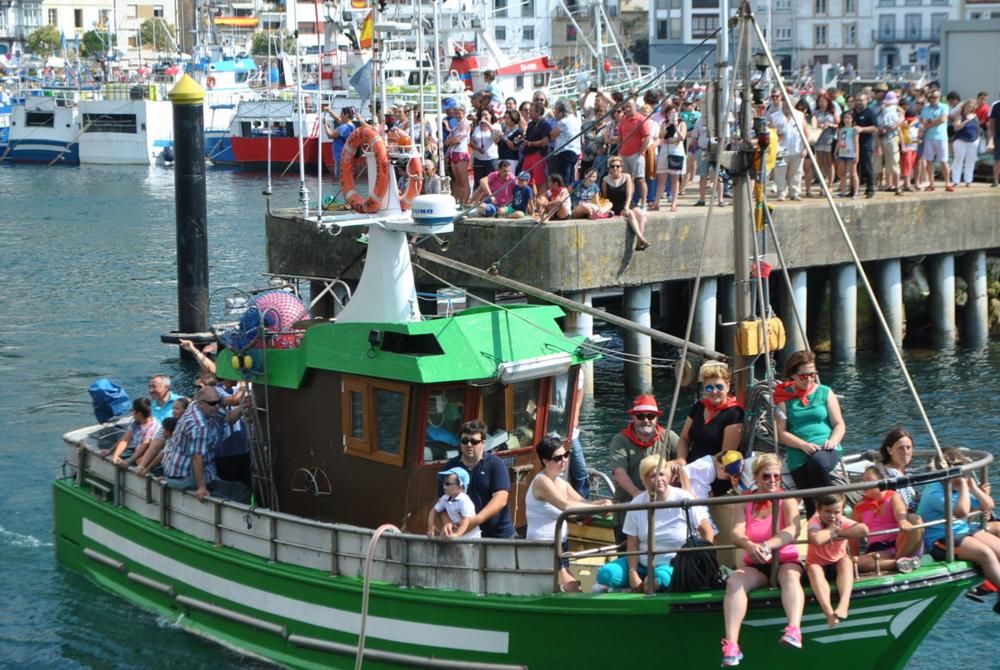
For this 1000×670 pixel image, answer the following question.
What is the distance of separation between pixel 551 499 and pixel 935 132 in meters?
17.2

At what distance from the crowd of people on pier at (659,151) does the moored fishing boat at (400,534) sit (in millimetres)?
8351

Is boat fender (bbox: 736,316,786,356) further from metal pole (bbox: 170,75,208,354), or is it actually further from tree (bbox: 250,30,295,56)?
tree (bbox: 250,30,295,56)

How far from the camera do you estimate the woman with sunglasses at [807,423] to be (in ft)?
43.9

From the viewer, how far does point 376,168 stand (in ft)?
49.0

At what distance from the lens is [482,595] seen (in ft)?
43.5

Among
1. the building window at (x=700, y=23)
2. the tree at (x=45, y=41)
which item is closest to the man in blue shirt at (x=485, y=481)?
the building window at (x=700, y=23)

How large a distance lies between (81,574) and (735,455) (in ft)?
25.2

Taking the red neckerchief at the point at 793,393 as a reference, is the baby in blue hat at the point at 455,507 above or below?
below

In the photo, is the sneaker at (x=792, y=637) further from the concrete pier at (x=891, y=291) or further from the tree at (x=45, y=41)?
the tree at (x=45, y=41)

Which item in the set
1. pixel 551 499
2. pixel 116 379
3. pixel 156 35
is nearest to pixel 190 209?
pixel 116 379

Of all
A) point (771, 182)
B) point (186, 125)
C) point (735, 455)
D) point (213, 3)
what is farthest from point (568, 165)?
point (213, 3)

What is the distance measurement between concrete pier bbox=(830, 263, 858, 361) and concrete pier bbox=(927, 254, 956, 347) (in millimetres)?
1956

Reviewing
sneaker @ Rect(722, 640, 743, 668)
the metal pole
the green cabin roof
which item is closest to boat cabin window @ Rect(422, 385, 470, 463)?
the green cabin roof

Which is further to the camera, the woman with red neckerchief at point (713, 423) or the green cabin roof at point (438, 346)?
the green cabin roof at point (438, 346)
